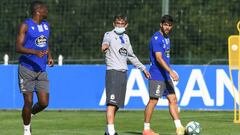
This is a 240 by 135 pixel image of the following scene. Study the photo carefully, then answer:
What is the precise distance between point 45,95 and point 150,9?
2701 centimetres

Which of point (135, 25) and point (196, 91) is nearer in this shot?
point (196, 91)

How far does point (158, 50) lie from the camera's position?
44.7 feet

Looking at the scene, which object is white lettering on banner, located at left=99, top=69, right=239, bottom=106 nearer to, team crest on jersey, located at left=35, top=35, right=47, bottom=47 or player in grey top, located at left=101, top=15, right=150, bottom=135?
player in grey top, located at left=101, top=15, right=150, bottom=135

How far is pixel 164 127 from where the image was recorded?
1570cm

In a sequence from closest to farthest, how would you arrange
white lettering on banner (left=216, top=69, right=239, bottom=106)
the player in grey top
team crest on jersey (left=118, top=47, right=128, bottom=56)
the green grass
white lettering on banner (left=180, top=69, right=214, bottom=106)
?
1. the player in grey top
2. team crest on jersey (left=118, top=47, right=128, bottom=56)
3. the green grass
4. white lettering on banner (left=216, top=69, right=239, bottom=106)
5. white lettering on banner (left=180, top=69, right=214, bottom=106)

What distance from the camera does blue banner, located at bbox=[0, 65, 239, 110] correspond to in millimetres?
21156

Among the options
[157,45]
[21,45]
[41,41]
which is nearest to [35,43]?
[41,41]

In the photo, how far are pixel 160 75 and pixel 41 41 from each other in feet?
7.54

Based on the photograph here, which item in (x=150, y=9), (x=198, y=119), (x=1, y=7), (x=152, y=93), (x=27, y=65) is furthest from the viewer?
(x=150, y=9)

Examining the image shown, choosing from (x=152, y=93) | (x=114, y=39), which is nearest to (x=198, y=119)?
(x=152, y=93)

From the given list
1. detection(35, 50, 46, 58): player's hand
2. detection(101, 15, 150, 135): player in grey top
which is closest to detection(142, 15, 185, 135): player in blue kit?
detection(101, 15, 150, 135): player in grey top

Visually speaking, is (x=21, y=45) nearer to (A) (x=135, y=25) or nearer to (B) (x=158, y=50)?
(B) (x=158, y=50)

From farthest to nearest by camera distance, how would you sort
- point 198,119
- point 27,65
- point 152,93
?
point 198,119 < point 152,93 < point 27,65

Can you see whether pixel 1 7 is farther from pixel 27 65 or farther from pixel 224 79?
pixel 27 65
